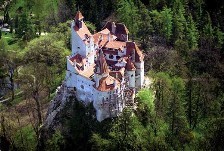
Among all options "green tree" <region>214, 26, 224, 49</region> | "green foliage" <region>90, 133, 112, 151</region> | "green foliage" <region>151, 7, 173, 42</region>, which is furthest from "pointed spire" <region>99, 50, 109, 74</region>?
"green tree" <region>214, 26, 224, 49</region>

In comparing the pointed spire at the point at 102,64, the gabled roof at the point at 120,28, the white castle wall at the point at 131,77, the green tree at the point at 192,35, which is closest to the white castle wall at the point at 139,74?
the white castle wall at the point at 131,77

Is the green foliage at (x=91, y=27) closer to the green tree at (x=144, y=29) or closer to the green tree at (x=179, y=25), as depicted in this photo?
the green tree at (x=144, y=29)

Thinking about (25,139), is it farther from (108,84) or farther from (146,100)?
(146,100)

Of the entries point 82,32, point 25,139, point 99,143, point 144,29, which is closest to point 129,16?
point 144,29

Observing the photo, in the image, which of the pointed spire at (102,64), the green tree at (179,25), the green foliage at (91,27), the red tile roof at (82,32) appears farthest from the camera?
the green foliage at (91,27)

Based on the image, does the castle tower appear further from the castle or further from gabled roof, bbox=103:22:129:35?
gabled roof, bbox=103:22:129:35

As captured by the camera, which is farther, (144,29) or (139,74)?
(144,29)
